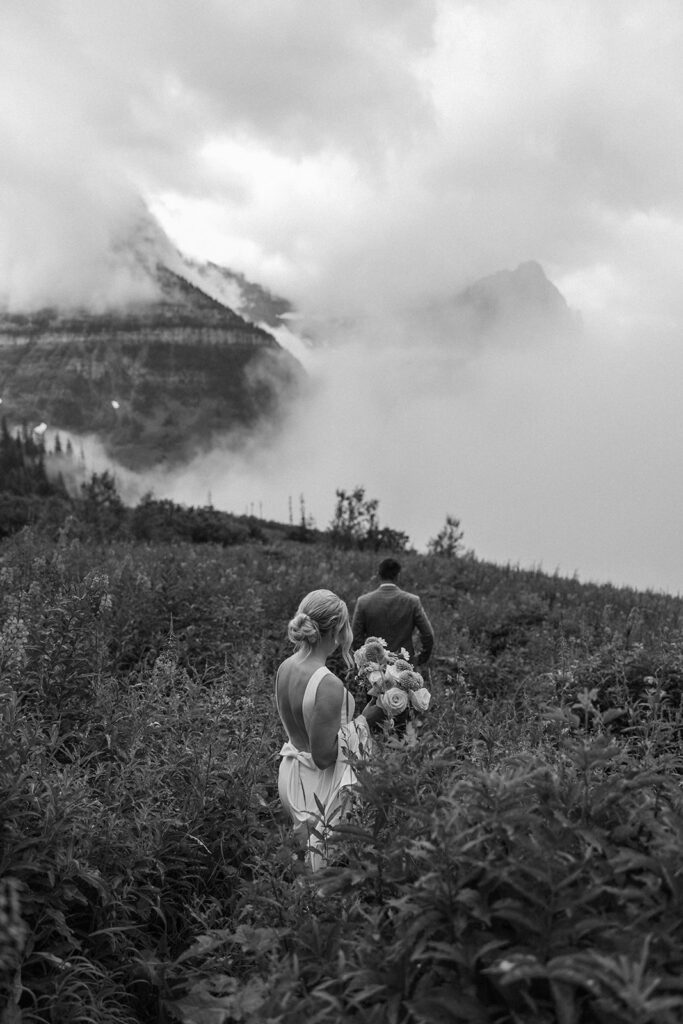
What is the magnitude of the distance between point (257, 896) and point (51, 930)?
1039 mm

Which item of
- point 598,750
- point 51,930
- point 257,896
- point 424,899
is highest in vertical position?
point 598,750

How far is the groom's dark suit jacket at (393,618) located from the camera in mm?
8203

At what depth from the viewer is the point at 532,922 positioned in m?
2.13

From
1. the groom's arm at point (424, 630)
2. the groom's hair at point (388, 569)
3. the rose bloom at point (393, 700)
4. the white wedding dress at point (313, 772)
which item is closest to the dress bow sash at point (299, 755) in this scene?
the white wedding dress at point (313, 772)

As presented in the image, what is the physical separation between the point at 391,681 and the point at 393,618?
3312 millimetres

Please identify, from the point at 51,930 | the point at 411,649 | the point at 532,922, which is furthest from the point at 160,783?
the point at 411,649

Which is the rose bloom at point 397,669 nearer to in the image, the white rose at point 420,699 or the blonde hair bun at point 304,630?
the white rose at point 420,699

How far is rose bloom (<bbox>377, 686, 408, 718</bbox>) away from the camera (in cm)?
472

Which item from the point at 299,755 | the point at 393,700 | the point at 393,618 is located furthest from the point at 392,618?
the point at 299,755

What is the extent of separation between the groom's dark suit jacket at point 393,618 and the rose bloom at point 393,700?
3.38 meters

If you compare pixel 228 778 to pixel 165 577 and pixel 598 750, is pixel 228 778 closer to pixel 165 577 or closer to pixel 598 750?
pixel 598 750

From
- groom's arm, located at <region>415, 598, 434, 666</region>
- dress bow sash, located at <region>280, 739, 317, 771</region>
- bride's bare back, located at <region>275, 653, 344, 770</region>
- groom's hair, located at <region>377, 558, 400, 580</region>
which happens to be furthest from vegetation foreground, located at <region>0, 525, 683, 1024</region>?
groom's hair, located at <region>377, 558, 400, 580</region>

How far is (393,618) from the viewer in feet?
26.9

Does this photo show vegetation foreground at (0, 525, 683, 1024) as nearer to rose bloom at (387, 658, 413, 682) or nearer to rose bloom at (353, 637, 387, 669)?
rose bloom at (387, 658, 413, 682)
